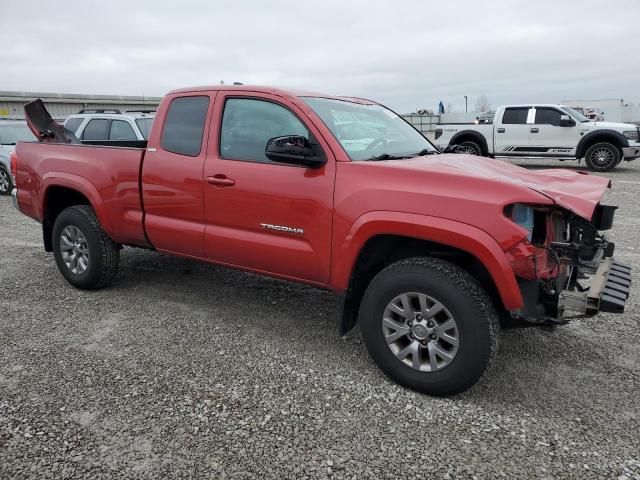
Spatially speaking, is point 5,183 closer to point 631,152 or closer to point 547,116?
point 547,116

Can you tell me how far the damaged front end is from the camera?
2836 mm

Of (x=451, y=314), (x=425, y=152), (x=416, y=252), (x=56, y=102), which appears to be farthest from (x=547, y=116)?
(x=56, y=102)

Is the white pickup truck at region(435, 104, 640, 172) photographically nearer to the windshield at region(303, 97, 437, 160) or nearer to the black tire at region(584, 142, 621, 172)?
the black tire at region(584, 142, 621, 172)

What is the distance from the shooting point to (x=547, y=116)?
14.8 meters

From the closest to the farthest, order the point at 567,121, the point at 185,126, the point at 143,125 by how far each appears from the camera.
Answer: the point at 185,126 < the point at 143,125 < the point at 567,121

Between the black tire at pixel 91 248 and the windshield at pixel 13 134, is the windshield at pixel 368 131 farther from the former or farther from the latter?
the windshield at pixel 13 134

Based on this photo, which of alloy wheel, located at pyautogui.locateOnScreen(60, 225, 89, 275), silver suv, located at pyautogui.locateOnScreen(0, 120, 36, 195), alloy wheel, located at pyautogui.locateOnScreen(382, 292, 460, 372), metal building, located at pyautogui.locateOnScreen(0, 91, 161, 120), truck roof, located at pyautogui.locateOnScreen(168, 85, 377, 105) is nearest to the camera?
alloy wheel, located at pyautogui.locateOnScreen(382, 292, 460, 372)

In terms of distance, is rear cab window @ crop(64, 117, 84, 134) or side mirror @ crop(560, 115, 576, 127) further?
side mirror @ crop(560, 115, 576, 127)

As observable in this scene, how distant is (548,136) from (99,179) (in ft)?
43.9

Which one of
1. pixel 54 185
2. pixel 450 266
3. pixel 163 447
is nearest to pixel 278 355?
pixel 163 447

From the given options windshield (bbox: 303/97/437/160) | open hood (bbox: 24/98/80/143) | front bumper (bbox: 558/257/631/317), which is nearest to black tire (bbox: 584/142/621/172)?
windshield (bbox: 303/97/437/160)

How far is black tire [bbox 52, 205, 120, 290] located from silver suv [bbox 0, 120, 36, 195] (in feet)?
23.5

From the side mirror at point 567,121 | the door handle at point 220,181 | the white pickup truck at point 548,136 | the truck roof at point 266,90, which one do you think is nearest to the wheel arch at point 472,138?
the white pickup truck at point 548,136

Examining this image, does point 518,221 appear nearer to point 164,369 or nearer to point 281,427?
point 281,427
